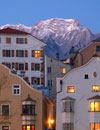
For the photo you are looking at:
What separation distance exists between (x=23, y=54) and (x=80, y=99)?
28446 millimetres

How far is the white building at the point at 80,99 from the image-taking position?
67875 mm

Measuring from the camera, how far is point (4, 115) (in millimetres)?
68250

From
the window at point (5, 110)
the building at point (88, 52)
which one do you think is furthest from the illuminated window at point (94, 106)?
the building at point (88, 52)

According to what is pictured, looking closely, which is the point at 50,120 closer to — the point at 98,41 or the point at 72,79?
the point at 72,79

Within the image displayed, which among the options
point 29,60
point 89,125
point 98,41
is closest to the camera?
point 89,125

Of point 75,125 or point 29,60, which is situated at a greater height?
point 29,60

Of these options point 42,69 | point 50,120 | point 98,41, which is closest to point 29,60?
point 42,69

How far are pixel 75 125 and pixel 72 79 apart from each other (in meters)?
7.08

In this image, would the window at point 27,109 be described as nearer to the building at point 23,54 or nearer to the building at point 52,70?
the building at point 23,54

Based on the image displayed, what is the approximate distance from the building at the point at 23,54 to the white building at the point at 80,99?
970 inches

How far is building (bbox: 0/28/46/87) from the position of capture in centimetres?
9325

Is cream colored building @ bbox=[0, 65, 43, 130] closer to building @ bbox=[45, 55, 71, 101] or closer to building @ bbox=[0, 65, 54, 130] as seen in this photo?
building @ bbox=[0, 65, 54, 130]

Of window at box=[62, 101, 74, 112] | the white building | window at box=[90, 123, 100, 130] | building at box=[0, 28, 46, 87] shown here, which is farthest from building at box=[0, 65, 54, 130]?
building at box=[0, 28, 46, 87]

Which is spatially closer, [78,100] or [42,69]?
[78,100]
